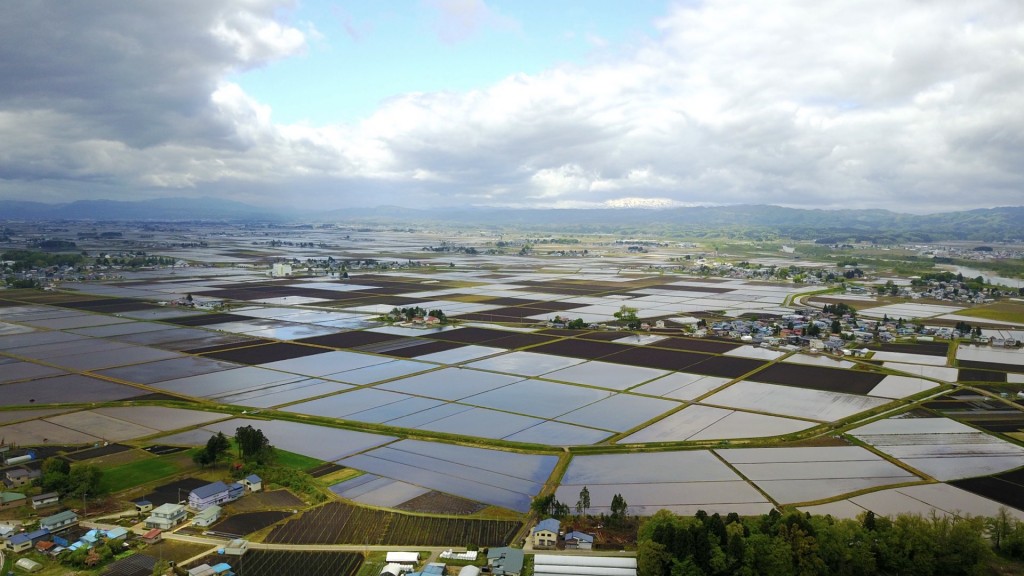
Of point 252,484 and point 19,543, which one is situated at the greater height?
point 252,484

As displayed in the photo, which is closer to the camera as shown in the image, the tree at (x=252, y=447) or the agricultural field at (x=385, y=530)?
the agricultural field at (x=385, y=530)

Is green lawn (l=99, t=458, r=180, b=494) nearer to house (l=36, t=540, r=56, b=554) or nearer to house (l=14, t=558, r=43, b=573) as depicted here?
house (l=36, t=540, r=56, b=554)

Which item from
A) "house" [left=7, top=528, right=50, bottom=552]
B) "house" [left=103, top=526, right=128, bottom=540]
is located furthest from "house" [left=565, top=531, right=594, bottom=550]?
"house" [left=7, top=528, right=50, bottom=552]

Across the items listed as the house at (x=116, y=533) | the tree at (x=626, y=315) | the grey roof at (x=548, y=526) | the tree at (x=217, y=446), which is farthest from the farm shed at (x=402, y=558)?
the tree at (x=626, y=315)

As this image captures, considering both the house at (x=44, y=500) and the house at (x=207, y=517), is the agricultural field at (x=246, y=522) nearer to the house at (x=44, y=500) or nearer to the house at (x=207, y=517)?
the house at (x=207, y=517)

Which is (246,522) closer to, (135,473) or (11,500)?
(135,473)

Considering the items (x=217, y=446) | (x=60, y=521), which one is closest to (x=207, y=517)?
(x=60, y=521)
